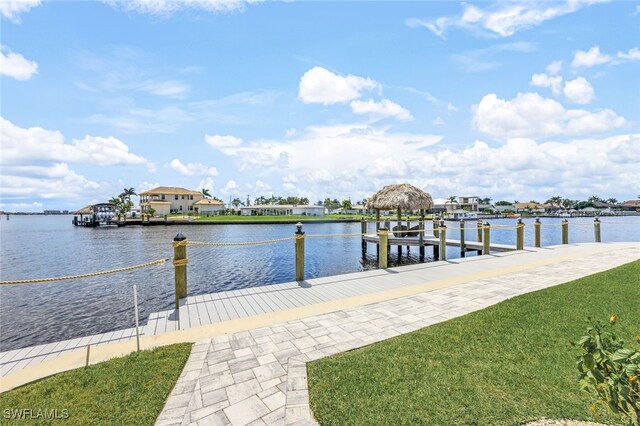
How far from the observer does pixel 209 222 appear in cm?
5503

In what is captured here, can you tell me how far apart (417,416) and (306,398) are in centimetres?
100

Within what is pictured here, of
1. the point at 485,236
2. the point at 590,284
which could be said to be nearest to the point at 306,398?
the point at 590,284

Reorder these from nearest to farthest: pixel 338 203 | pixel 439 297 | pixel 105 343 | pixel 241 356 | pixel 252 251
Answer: pixel 241 356
pixel 105 343
pixel 439 297
pixel 252 251
pixel 338 203

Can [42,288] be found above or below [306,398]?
below

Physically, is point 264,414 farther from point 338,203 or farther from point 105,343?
point 338,203

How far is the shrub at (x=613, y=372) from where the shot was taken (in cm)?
173

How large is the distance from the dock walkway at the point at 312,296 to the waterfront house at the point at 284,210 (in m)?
72.4

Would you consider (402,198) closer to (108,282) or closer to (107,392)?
(108,282)

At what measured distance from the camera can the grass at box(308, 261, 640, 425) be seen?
262 centimetres

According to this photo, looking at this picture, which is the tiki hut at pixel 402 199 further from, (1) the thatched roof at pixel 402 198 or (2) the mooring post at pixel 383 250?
(2) the mooring post at pixel 383 250

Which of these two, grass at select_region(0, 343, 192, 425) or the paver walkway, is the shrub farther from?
grass at select_region(0, 343, 192, 425)

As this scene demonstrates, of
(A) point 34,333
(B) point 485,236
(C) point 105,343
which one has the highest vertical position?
(B) point 485,236

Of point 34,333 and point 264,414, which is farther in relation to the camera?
point 34,333

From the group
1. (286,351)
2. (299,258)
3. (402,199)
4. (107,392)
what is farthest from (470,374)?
(402,199)
